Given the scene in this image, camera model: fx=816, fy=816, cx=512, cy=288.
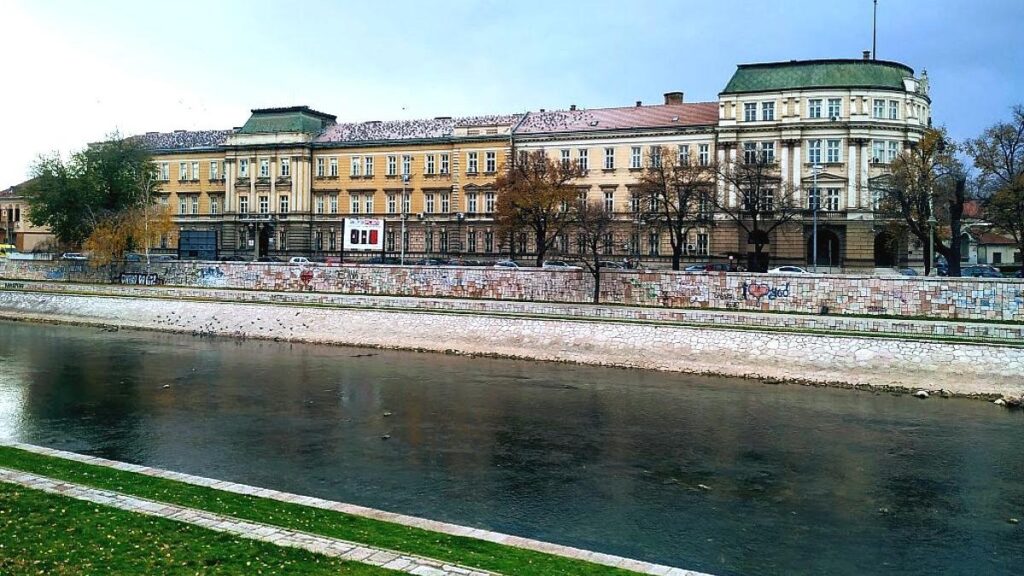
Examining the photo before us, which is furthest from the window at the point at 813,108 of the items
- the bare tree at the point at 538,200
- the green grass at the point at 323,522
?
the green grass at the point at 323,522

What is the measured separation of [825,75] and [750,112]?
6510 mm

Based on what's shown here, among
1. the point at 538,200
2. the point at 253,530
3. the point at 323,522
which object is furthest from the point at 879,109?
the point at 253,530

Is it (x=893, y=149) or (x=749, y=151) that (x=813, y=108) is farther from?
(x=893, y=149)

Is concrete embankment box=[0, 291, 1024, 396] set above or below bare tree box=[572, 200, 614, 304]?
below

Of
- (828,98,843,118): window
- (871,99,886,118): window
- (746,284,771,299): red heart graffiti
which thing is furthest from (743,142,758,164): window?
(746,284,771,299): red heart graffiti

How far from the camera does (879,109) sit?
66625mm

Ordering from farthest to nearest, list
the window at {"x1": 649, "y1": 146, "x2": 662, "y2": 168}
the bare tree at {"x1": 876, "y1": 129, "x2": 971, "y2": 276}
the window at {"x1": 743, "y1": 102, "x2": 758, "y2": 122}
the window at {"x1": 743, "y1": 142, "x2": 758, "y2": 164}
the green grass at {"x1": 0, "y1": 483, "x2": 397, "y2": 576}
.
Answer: the window at {"x1": 743, "y1": 102, "x2": 758, "y2": 122}, the window at {"x1": 743, "y1": 142, "x2": 758, "y2": 164}, the window at {"x1": 649, "y1": 146, "x2": 662, "y2": 168}, the bare tree at {"x1": 876, "y1": 129, "x2": 971, "y2": 276}, the green grass at {"x1": 0, "y1": 483, "x2": 397, "y2": 576}

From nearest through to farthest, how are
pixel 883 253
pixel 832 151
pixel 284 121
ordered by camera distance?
pixel 832 151
pixel 883 253
pixel 284 121

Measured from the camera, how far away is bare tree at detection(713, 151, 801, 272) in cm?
5734

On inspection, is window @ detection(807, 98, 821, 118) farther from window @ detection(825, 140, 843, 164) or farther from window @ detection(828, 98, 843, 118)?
window @ detection(825, 140, 843, 164)

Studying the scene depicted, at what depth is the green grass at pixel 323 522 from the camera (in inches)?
479

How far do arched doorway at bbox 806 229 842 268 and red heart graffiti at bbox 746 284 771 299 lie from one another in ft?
73.8

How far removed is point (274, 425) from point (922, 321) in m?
29.8

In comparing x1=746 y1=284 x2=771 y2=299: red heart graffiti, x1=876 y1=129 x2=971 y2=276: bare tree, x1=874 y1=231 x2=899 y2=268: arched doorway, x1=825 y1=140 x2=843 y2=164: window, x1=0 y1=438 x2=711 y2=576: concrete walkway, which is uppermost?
x1=825 y1=140 x2=843 y2=164: window
